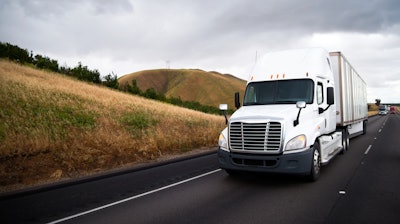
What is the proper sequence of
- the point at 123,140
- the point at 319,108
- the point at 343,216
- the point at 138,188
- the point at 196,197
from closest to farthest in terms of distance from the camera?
the point at 343,216 → the point at 196,197 → the point at 138,188 → the point at 319,108 → the point at 123,140

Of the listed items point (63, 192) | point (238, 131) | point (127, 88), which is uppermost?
point (127, 88)

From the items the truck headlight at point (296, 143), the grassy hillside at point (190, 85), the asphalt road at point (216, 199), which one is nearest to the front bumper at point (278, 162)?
the truck headlight at point (296, 143)

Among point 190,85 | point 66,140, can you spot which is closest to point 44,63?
point 66,140

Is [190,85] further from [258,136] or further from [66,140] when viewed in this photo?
[258,136]

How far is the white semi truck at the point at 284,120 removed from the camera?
6762 millimetres

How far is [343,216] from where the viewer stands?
5008mm

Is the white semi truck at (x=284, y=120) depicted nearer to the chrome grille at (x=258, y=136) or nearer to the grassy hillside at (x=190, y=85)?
the chrome grille at (x=258, y=136)

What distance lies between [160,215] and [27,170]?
7.13 meters

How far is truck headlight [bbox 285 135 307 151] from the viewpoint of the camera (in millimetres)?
6734

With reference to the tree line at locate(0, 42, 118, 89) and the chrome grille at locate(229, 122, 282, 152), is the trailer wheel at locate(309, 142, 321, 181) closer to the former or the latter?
the chrome grille at locate(229, 122, 282, 152)

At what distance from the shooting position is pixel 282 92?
26.6 ft

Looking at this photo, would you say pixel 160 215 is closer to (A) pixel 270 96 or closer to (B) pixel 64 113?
(A) pixel 270 96

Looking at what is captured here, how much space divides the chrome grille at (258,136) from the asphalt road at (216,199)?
99 cm

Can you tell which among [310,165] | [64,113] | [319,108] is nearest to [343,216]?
[310,165]
